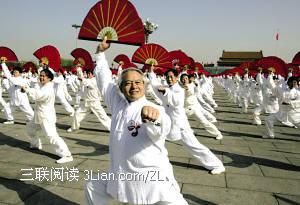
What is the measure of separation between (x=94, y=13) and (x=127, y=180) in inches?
76.3

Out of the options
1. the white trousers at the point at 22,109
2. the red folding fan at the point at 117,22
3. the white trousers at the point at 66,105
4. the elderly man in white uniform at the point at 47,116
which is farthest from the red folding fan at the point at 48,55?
the red folding fan at the point at 117,22

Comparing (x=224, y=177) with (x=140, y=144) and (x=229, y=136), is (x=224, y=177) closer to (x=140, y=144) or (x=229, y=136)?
(x=140, y=144)

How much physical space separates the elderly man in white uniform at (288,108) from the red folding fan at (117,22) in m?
4.92

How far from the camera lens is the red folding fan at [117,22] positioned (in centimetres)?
275

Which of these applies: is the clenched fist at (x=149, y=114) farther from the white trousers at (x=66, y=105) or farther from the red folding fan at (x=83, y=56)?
the white trousers at (x=66, y=105)

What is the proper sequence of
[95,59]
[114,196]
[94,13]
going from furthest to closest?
[94,13] → [95,59] → [114,196]

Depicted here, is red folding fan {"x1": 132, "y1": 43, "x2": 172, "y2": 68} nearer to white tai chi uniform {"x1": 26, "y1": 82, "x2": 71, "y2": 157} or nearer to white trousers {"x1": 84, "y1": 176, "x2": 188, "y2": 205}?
white tai chi uniform {"x1": 26, "y1": 82, "x2": 71, "y2": 157}

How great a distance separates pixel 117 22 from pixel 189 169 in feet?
9.83

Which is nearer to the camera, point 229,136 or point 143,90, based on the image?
point 143,90

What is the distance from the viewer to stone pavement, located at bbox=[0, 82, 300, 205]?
3.45 meters

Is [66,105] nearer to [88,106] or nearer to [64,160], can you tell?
[88,106]

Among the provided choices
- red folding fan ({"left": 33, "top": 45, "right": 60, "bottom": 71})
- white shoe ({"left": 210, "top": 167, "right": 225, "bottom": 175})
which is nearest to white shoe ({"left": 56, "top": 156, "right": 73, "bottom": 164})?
white shoe ({"left": 210, "top": 167, "right": 225, "bottom": 175})

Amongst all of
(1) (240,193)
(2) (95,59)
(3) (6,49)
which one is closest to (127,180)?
(2) (95,59)

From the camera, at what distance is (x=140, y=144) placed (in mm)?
1989
